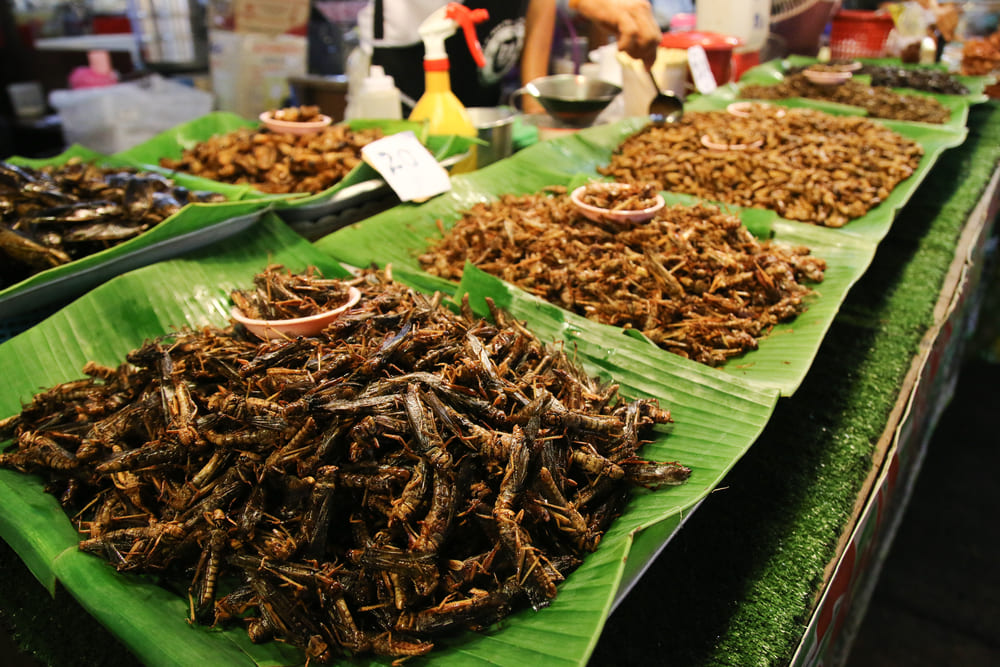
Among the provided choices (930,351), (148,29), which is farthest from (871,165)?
(148,29)

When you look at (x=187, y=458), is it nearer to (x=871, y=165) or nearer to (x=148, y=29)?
(x=871, y=165)

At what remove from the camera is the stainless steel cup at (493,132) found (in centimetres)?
460

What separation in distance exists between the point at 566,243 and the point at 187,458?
1.99 metres

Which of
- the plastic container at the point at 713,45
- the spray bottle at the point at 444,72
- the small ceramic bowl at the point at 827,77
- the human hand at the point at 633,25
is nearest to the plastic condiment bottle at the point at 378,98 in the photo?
the spray bottle at the point at 444,72

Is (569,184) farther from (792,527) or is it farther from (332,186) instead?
(792,527)

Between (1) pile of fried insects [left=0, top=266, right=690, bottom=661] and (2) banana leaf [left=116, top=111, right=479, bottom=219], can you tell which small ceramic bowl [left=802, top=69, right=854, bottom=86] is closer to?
(2) banana leaf [left=116, top=111, right=479, bottom=219]

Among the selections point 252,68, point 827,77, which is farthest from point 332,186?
point 827,77

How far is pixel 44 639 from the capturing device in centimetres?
172

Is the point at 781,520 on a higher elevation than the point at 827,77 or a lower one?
lower

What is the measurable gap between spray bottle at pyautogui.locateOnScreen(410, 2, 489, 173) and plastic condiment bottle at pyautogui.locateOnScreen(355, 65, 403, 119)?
25 centimetres

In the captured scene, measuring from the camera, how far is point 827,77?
6.85m

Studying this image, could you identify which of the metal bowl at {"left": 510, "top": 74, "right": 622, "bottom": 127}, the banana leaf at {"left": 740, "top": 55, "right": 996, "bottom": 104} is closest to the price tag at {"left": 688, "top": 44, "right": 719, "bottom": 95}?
the metal bowl at {"left": 510, "top": 74, "right": 622, "bottom": 127}

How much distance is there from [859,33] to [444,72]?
337 inches

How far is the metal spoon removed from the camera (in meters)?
5.30
